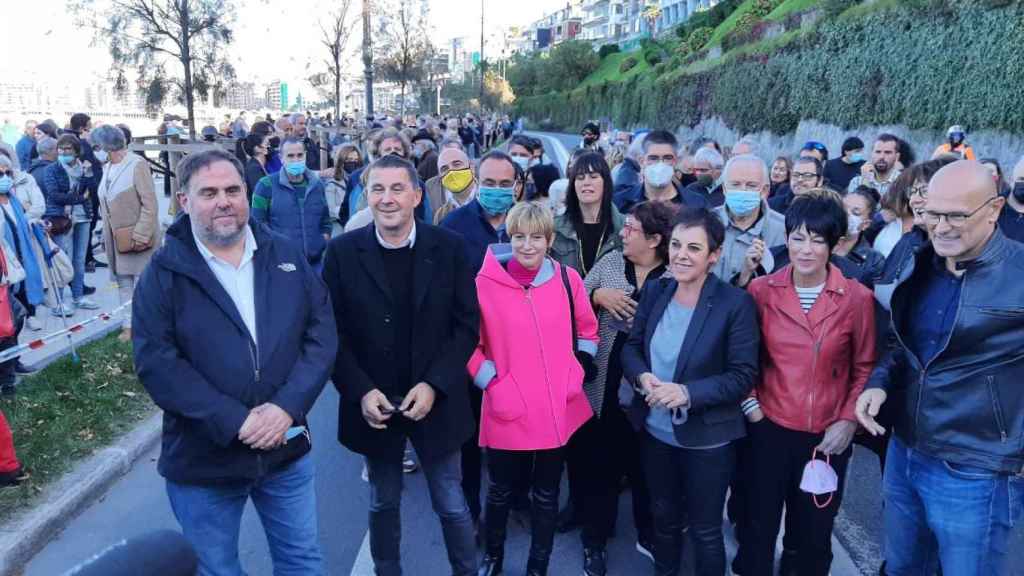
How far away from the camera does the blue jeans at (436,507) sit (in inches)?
134

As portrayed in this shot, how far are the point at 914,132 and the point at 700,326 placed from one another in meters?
11.4

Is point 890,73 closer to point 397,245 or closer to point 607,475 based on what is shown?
point 607,475

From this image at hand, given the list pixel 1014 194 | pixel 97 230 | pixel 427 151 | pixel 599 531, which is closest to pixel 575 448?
pixel 599 531

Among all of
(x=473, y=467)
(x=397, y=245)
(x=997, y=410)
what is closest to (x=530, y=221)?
(x=397, y=245)

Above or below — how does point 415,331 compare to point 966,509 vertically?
above

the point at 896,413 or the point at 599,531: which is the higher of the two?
the point at 896,413

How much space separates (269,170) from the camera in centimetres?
945

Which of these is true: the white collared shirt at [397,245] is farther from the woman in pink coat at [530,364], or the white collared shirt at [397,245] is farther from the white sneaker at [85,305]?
the white sneaker at [85,305]

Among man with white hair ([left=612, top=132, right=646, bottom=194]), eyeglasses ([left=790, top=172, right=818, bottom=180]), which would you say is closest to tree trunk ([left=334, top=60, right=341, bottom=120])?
man with white hair ([left=612, top=132, right=646, bottom=194])

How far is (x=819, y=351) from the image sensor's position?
3.21 meters

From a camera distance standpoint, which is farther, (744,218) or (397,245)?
(744,218)

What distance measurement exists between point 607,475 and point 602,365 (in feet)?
1.93

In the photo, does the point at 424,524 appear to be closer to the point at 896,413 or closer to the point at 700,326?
the point at 700,326

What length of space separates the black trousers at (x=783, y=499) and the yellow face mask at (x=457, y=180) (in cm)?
309
